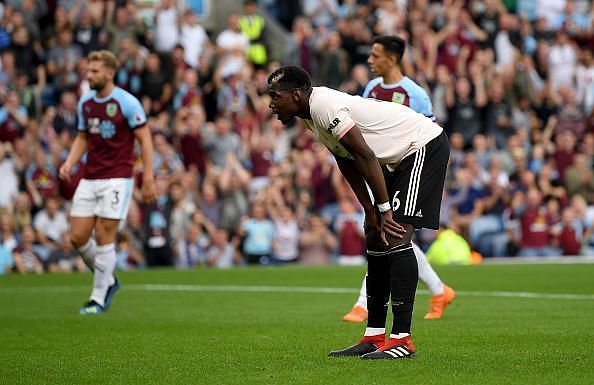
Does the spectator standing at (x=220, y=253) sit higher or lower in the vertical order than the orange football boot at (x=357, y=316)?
lower

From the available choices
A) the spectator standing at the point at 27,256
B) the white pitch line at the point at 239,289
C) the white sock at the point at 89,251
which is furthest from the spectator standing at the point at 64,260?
the white sock at the point at 89,251

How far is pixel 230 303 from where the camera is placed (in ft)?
46.5

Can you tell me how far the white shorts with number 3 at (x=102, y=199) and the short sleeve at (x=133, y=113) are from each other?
25.2 inches

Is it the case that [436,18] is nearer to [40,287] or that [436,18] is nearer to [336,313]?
[40,287]

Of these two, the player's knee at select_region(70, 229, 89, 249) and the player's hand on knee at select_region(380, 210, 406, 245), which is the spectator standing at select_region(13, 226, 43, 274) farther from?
the player's hand on knee at select_region(380, 210, 406, 245)

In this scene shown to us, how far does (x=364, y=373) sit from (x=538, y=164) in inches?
738

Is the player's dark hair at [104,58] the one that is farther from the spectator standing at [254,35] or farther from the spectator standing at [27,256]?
the spectator standing at [254,35]

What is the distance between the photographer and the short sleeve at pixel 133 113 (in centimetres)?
1312

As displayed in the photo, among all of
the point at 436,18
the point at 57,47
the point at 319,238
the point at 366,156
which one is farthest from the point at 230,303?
the point at 436,18

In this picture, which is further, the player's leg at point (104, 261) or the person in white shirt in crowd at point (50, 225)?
the person in white shirt in crowd at point (50, 225)

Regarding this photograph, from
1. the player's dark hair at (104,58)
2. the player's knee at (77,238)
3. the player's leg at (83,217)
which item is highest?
the player's dark hair at (104,58)

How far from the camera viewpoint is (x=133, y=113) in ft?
43.0

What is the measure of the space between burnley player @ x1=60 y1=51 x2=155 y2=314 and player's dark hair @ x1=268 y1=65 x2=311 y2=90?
4920mm

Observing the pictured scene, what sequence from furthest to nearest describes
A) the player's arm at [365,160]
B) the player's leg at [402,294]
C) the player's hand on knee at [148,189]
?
the player's hand on knee at [148,189] < the player's leg at [402,294] < the player's arm at [365,160]
